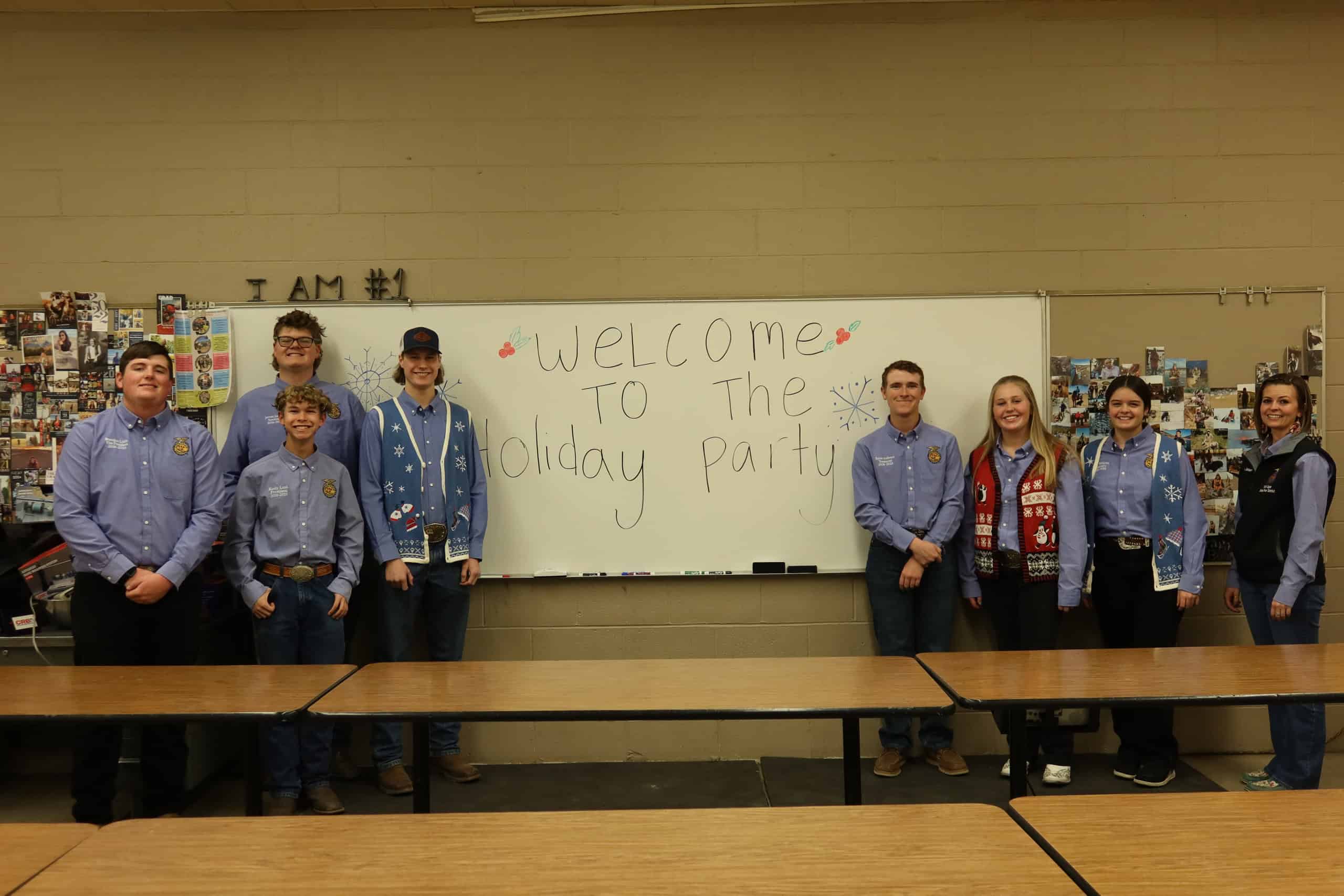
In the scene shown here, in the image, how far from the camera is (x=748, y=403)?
3680mm

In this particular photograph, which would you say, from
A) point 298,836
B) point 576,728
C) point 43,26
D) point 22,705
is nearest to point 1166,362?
point 576,728

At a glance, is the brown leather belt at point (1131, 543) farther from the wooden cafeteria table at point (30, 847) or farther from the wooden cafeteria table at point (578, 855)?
the wooden cafeteria table at point (30, 847)

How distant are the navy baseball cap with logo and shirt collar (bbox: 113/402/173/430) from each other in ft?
2.73

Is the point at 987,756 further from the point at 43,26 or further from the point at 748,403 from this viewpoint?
the point at 43,26

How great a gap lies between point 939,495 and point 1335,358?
5.81ft

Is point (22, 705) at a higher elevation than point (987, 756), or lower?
higher

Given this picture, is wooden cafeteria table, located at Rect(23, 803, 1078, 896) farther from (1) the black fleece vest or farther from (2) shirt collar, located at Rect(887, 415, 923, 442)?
(1) the black fleece vest

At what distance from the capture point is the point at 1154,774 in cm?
337

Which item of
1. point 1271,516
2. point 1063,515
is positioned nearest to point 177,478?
point 1063,515

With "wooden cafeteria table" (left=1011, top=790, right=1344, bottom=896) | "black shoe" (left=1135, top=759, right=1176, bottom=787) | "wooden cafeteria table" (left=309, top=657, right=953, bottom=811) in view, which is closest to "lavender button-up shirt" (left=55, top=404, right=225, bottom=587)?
"wooden cafeteria table" (left=309, top=657, right=953, bottom=811)

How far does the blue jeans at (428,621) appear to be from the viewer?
3.35m

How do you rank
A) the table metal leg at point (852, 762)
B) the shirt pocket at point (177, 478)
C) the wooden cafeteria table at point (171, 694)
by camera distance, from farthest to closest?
1. the shirt pocket at point (177, 478)
2. the table metal leg at point (852, 762)
3. the wooden cafeteria table at point (171, 694)

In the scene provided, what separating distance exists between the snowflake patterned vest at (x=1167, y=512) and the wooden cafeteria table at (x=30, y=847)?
3.32 m

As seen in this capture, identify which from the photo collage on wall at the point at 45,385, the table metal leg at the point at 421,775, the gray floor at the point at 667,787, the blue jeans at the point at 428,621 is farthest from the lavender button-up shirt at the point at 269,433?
the table metal leg at the point at 421,775
